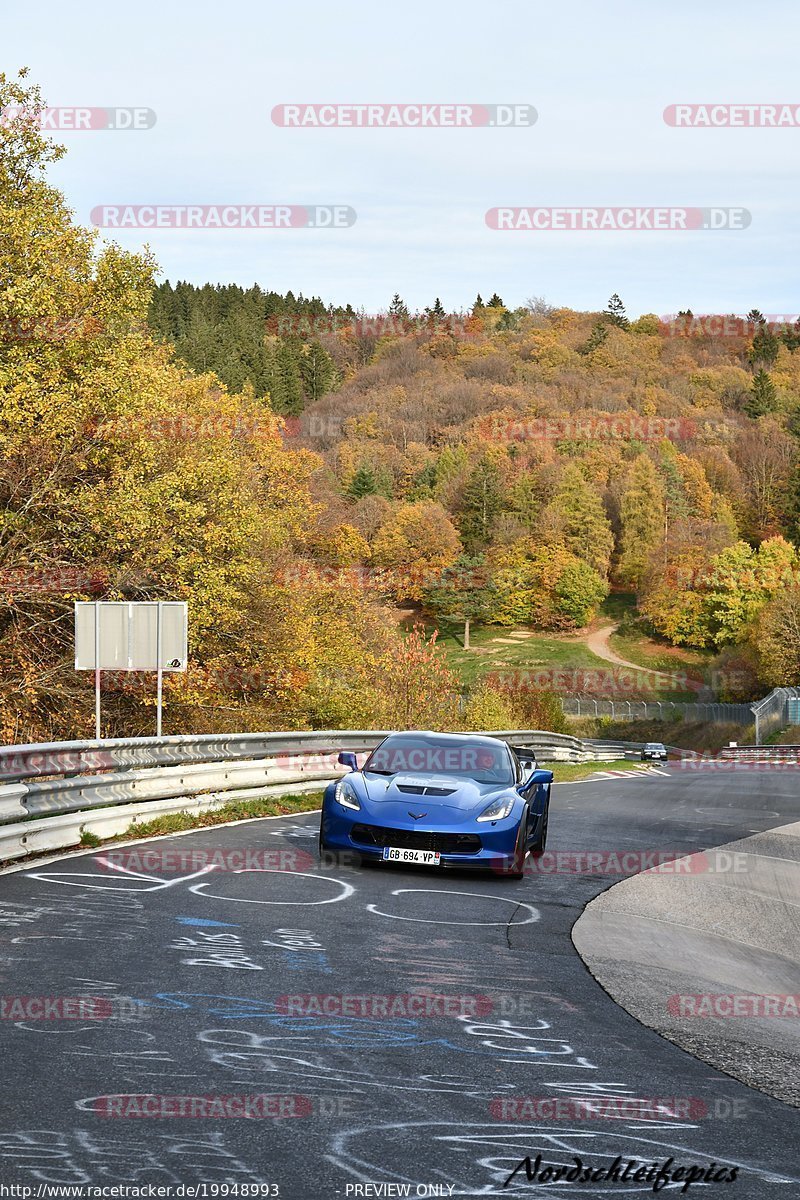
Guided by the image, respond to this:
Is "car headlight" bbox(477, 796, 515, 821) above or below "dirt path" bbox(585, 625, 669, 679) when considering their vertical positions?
above

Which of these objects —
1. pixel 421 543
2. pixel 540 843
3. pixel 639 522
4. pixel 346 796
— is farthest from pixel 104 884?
pixel 639 522

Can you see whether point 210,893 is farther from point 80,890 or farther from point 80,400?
point 80,400

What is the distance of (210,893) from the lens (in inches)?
394

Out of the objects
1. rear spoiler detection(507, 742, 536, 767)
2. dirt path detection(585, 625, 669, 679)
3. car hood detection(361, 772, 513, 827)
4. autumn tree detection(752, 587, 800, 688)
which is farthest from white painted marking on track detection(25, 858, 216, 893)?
dirt path detection(585, 625, 669, 679)

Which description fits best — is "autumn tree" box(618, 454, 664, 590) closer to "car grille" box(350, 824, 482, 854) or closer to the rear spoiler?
the rear spoiler

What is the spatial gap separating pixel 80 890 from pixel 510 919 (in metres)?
3.28

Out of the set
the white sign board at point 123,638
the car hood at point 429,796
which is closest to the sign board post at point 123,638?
the white sign board at point 123,638

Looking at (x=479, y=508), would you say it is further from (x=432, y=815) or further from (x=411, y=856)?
(x=411, y=856)

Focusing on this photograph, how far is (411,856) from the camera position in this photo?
11719 mm

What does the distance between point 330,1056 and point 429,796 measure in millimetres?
6654

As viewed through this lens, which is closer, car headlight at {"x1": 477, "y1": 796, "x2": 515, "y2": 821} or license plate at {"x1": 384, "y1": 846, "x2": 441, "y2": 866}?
license plate at {"x1": 384, "y1": 846, "x2": 441, "y2": 866}

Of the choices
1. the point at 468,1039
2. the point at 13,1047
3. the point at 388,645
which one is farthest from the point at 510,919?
the point at 388,645

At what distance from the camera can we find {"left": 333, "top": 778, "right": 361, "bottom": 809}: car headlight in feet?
39.8

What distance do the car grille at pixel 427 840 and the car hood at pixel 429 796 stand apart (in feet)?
0.38
